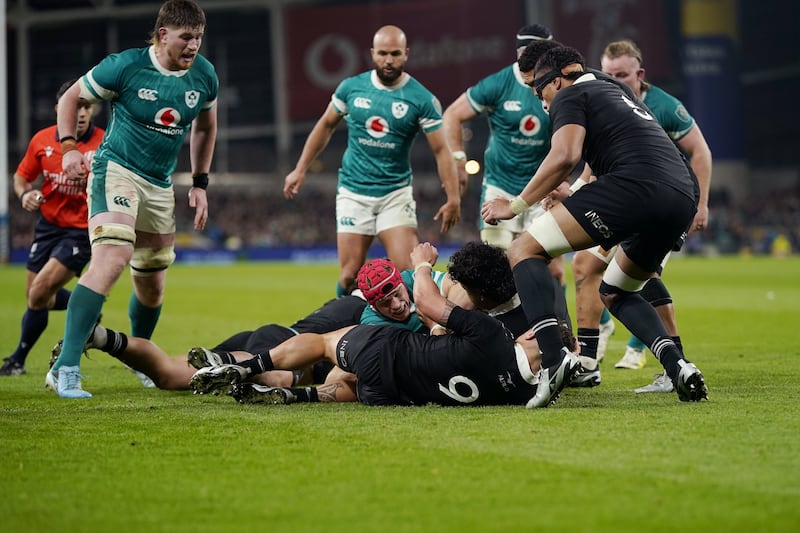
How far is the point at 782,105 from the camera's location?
50344mm

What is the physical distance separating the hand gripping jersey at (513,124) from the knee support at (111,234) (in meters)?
3.92

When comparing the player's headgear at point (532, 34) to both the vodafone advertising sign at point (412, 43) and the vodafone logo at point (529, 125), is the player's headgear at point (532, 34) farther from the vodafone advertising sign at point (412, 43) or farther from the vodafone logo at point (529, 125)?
the vodafone advertising sign at point (412, 43)

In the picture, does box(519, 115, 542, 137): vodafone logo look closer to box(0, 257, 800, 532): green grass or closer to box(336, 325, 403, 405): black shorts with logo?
box(0, 257, 800, 532): green grass

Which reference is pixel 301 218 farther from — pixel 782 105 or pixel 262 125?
pixel 782 105

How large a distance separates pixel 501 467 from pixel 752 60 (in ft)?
158

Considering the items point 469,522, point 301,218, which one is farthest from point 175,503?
point 301,218

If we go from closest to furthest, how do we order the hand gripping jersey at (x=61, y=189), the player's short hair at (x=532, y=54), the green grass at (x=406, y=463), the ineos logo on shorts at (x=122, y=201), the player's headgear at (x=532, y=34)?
the green grass at (x=406, y=463), the player's short hair at (x=532, y=54), the ineos logo on shorts at (x=122, y=201), the hand gripping jersey at (x=61, y=189), the player's headgear at (x=532, y=34)

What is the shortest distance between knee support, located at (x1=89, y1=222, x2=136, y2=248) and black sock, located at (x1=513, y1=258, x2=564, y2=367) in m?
2.81

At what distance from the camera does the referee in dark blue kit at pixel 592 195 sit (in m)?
6.32

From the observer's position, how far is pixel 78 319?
7301 mm

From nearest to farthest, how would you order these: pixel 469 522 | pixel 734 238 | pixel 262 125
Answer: pixel 469 522, pixel 734 238, pixel 262 125

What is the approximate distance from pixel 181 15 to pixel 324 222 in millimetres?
42902

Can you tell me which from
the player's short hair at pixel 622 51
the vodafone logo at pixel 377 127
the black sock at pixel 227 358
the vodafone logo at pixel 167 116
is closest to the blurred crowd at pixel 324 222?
the vodafone logo at pixel 377 127

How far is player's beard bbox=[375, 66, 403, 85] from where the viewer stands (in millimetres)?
9727
